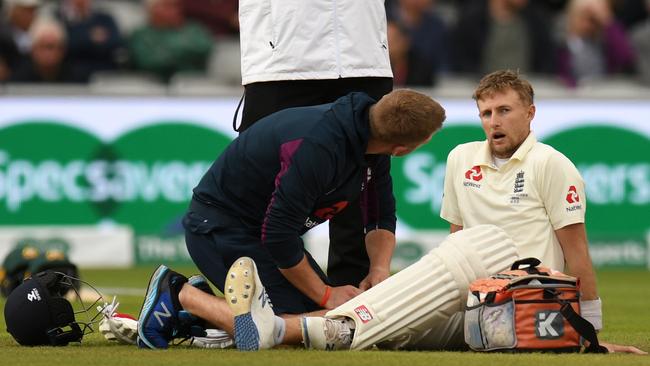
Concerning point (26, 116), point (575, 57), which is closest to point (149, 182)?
point (26, 116)

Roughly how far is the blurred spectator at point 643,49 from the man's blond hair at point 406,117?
9949mm

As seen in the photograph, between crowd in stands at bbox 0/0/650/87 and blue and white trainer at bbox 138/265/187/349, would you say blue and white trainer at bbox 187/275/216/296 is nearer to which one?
blue and white trainer at bbox 138/265/187/349

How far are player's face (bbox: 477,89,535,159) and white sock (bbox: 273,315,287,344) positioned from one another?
4.72 feet

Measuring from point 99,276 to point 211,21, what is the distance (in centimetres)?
439

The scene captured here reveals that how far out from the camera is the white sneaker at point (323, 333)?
6324mm

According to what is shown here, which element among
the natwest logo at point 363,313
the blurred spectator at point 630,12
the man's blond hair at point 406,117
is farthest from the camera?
the blurred spectator at point 630,12

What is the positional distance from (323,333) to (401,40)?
8698 millimetres

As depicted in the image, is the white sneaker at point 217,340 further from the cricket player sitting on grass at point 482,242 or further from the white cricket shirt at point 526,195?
the white cricket shirt at point 526,195

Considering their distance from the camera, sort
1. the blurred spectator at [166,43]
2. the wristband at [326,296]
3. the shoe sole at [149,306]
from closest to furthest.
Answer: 1. the shoe sole at [149,306]
2. the wristband at [326,296]
3. the blurred spectator at [166,43]

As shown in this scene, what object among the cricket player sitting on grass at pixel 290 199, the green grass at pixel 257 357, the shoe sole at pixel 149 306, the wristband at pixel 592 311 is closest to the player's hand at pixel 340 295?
the cricket player sitting on grass at pixel 290 199

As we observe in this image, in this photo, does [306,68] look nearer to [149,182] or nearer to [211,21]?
[149,182]

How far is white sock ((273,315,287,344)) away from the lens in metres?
6.31

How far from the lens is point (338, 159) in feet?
20.8

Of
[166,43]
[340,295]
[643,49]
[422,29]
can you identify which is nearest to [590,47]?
[643,49]
